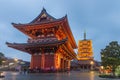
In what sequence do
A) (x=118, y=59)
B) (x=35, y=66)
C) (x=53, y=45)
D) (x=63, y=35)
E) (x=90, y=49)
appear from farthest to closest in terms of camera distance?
(x=90, y=49) < (x=63, y=35) < (x=35, y=66) < (x=53, y=45) < (x=118, y=59)

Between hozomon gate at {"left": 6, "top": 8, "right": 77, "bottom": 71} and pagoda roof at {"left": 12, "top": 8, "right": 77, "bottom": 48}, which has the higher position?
pagoda roof at {"left": 12, "top": 8, "right": 77, "bottom": 48}

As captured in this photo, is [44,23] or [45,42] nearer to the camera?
[45,42]

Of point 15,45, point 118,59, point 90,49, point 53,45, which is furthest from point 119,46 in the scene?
point 90,49

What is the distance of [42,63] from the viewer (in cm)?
3769

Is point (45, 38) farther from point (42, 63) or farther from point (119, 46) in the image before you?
point (119, 46)

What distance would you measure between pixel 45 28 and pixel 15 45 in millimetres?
8134

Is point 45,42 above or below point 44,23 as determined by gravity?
below

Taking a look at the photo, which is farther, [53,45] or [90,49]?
[90,49]

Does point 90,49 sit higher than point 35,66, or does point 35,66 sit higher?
point 90,49

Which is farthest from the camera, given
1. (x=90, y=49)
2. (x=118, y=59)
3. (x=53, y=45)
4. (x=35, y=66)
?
(x=90, y=49)

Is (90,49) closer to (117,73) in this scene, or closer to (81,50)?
(81,50)

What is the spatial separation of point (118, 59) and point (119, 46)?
2.31 meters

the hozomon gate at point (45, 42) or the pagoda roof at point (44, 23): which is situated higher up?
the pagoda roof at point (44, 23)

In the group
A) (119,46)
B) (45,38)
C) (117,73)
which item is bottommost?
(117,73)
